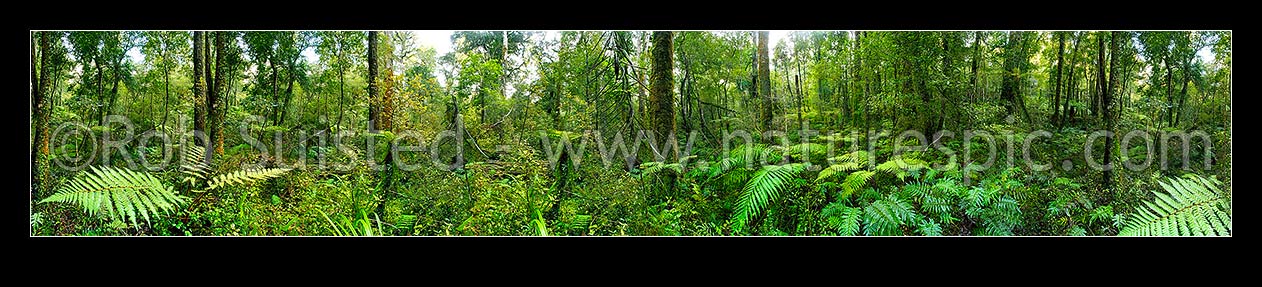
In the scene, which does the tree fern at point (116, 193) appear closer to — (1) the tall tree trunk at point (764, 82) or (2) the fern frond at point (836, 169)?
(1) the tall tree trunk at point (764, 82)

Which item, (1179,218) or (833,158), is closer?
(1179,218)

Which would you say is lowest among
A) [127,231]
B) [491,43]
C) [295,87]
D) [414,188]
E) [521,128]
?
[127,231]

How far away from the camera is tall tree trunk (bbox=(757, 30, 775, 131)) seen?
2.69m

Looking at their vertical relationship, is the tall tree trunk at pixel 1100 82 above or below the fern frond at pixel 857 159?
above

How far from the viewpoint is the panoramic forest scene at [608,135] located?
2.54 m

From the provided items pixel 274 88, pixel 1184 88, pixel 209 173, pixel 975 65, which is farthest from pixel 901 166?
pixel 209 173

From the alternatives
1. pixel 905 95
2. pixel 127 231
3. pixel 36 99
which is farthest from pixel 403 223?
pixel 905 95

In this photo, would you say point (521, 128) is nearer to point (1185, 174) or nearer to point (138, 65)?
point (138, 65)

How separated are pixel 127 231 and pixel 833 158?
122 inches

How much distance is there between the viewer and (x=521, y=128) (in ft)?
8.70

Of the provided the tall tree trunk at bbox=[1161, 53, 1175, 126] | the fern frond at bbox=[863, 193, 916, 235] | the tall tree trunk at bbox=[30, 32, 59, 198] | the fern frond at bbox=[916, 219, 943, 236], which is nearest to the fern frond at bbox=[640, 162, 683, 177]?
the fern frond at bbox=[863, 193, 916, 235]

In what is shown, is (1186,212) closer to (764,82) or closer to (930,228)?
(930,228)

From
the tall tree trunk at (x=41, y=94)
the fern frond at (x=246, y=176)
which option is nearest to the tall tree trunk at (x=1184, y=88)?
the fern frond at (x=246, y=176)

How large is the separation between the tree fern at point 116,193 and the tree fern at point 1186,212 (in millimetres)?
4066
